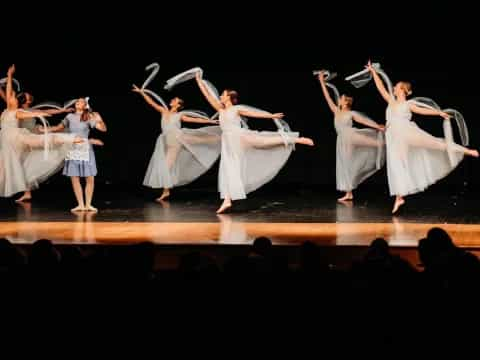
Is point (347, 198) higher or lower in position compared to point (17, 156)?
lower

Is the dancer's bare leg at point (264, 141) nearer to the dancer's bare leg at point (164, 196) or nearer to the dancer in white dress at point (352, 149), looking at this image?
the dancer in white dress at point (352, 149)

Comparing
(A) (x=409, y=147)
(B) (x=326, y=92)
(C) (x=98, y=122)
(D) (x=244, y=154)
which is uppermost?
(B) (x=326, y=92)

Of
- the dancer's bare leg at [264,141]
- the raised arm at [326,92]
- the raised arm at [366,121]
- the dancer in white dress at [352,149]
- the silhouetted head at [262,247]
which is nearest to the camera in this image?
the silhouetted head at [262,247]

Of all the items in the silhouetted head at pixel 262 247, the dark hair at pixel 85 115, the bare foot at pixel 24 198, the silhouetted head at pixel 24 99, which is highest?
the silhouetted head at pixel 24 99

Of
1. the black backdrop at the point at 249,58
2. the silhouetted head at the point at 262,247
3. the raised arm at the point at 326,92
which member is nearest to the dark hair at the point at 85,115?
the black backdrop at the point at 249,58

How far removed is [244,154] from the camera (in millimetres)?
7902

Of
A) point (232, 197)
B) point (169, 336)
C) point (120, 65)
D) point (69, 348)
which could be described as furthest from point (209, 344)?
point (120, 65)

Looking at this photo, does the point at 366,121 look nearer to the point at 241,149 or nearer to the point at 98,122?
the point at 241,149

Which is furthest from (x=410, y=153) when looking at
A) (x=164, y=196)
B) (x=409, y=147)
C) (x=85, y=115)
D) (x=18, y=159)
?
(x=18, y=159)

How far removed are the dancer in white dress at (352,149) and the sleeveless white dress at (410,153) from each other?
145 centimetres

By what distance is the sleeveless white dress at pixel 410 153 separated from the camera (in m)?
7.70

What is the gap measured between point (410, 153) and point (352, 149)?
1656 millimetres

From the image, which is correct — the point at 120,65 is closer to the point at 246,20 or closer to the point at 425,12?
the point at 246,20

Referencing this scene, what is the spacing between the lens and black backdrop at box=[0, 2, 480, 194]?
30.7ft
